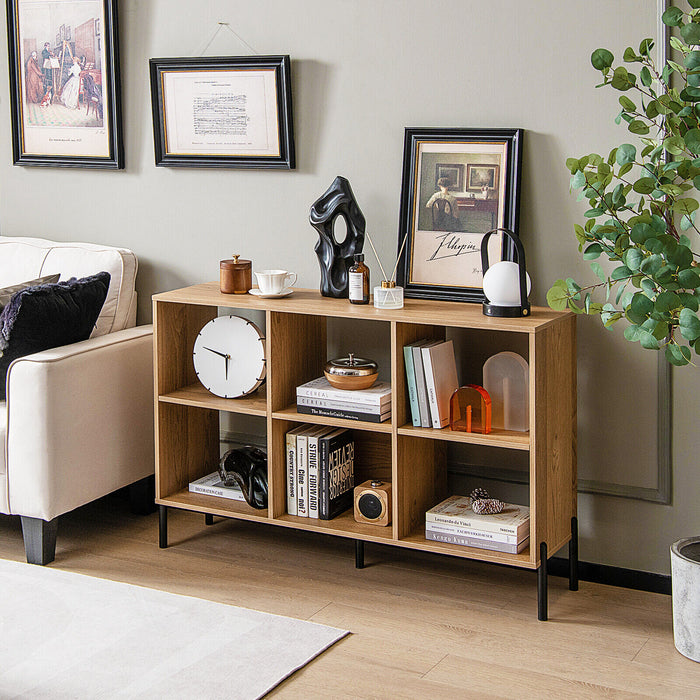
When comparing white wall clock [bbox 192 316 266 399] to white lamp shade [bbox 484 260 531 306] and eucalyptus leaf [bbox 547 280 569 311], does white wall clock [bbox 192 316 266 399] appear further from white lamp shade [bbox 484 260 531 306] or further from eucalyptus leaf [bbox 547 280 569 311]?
eucalyptus leaf [bbox 547 280 569 311]

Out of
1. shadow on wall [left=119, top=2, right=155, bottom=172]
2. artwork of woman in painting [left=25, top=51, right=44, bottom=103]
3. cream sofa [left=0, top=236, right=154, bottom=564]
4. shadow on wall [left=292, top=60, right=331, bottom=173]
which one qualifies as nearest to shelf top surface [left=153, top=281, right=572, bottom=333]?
cream sofa [left=0, top=236, right=154, bottom=564]

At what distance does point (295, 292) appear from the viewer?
119 inches

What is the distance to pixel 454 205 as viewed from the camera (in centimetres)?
283

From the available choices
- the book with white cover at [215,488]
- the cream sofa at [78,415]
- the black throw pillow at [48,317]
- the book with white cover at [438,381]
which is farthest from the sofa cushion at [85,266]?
the book with white cover at [438,381]

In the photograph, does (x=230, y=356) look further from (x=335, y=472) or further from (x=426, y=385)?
(x=426, y=385)

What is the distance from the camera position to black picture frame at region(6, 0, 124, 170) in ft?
11.1

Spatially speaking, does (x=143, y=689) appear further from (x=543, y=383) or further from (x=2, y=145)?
(x=2, y=145)

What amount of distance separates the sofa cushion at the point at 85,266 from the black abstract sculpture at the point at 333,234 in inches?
31.8

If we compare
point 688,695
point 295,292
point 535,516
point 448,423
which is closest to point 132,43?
point 295,292

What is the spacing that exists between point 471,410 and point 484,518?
0.30 m

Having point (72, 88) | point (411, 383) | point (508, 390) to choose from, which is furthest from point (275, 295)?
point (72, 88)

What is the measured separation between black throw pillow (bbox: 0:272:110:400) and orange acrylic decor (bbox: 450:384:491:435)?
1.20 metres

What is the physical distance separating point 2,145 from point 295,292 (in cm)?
147

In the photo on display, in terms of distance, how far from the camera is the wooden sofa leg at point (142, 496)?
334cm
